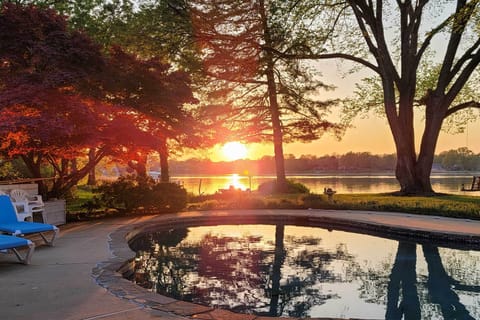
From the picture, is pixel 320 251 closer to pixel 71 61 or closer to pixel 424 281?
pixel 424 281

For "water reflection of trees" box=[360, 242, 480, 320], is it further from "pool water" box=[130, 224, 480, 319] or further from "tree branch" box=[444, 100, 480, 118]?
"tree branch" box=[444, 100, 480, 118]

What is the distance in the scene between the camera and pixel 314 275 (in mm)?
6250

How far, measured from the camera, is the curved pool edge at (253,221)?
397 centimetres

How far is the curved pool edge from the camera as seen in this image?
13.0 feet

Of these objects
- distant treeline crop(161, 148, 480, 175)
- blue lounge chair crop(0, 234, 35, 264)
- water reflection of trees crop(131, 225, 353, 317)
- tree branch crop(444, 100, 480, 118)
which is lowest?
water reflection of trees crop(131, 225, 353, 317)

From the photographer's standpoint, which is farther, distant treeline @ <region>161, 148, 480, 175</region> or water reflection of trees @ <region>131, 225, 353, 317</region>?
distant treeline @ <region>161, 148, 480, 175</region>

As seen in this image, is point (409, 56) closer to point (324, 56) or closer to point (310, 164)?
point (324, 56)

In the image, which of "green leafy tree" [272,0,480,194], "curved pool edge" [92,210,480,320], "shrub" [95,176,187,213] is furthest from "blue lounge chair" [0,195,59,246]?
"green leafy tree" [272,0,480,194]

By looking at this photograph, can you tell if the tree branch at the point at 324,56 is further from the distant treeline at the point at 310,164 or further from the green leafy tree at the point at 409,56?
the distant treeline at the point at 310,164

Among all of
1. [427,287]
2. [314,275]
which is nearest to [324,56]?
[314,275]

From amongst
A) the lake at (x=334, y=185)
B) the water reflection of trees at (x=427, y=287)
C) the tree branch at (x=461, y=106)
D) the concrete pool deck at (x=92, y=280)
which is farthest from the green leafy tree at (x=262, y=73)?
the water reflection of trees at (x=427, y=287)

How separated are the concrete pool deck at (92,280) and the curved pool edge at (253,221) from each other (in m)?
0.01

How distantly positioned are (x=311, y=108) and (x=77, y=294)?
16.5 m

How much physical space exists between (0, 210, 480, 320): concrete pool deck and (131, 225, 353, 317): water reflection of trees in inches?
Answer: 29.4
